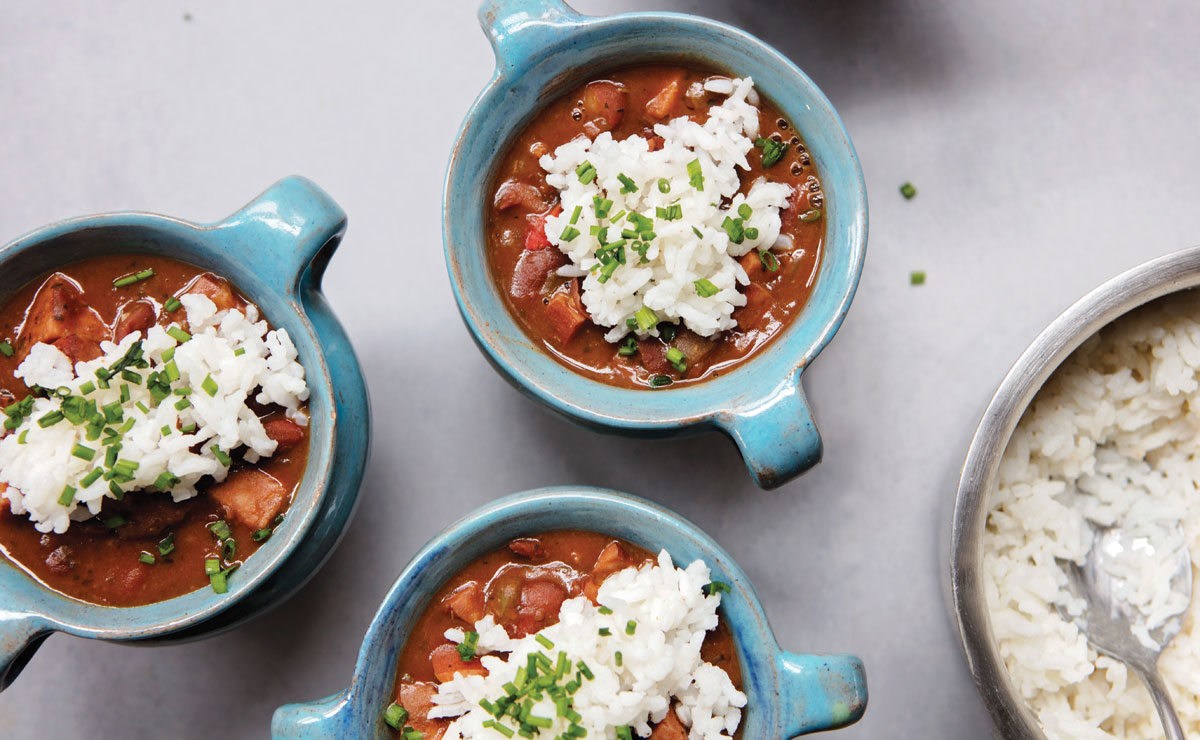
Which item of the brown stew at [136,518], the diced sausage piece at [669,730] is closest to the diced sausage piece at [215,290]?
the brown stew at [136,518]

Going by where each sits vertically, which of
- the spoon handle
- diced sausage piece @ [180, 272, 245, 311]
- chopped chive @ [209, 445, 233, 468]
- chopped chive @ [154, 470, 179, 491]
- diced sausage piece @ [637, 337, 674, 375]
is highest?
diced sausage piece @ [637, 337, 674, 375]

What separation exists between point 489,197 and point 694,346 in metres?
0.54

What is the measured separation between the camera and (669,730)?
1.88 metres

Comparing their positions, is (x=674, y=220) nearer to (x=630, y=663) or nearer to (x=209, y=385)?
(x=630, y=663)

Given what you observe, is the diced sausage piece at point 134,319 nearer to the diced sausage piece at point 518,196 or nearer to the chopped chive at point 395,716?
the diced sausage piece at point 518,196

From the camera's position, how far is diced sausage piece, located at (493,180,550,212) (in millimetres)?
2062

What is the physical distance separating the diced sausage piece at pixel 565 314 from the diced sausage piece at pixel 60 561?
1.08 metres

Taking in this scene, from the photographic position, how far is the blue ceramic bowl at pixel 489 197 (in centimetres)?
189

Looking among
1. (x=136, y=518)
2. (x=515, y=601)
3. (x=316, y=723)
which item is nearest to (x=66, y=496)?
(x=136, y=518)

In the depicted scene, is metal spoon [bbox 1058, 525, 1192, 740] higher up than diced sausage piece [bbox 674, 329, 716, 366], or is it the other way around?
diced sausage piece [bbox 674, 329, 716, 366]

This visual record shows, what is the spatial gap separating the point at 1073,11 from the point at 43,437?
260 centimetres

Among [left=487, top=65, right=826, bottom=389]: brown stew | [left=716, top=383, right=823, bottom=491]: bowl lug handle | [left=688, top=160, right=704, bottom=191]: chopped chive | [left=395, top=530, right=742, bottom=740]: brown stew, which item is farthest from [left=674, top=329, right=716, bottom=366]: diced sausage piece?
[left=395, top=530, right=742, bottom=740]: brown stew

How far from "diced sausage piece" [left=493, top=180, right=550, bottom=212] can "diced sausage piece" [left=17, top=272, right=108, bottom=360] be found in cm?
86

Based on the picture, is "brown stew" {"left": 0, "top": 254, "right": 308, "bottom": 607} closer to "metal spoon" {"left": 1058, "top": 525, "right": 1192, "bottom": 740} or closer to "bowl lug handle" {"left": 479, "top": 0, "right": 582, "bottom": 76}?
"bowl lug handle" {"left": 479, "top": 0, "right": 582, "bottom": 76}
